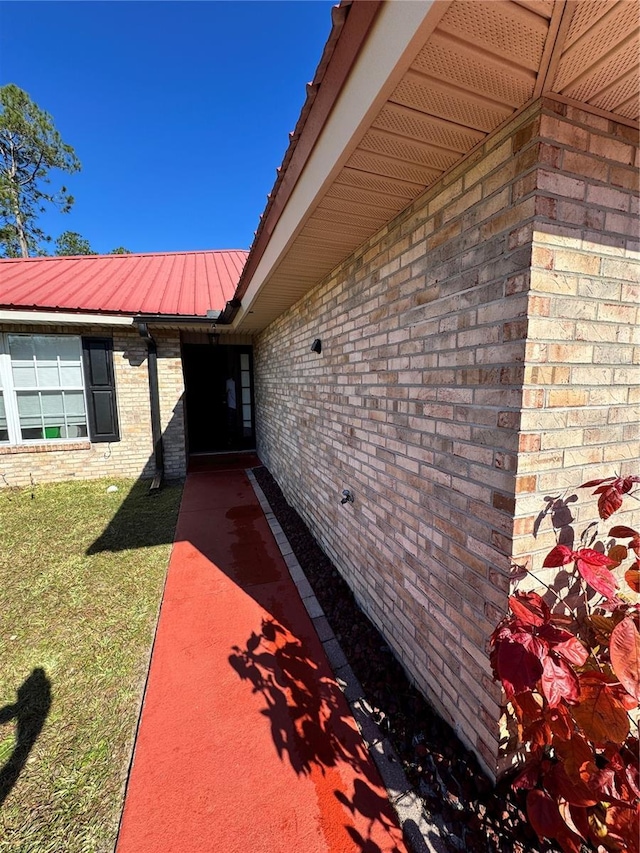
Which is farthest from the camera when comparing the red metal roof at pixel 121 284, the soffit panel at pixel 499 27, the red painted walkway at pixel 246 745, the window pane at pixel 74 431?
the window pane at pixel 74 431

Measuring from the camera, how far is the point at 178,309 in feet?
20.9

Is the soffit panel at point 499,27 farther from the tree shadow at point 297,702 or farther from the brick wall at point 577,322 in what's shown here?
the tree shadow at point 297,702

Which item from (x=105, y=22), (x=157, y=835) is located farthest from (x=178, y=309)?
(x=157, y=835)

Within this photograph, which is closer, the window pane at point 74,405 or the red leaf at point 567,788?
the red leaf at point 567,788

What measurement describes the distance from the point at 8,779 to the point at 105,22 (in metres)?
7.35

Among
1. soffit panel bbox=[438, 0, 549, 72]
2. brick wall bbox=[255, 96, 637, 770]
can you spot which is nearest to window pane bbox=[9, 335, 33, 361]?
brick wall bbox=[255, 96, 637, 770]

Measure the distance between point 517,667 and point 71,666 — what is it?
2.82 metres

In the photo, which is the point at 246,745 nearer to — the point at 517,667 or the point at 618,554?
the point at 517,667

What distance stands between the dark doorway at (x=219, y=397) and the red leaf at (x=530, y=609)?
321 inches

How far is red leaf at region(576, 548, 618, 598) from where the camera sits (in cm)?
120

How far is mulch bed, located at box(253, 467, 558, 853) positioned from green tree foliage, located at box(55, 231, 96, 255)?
27.6m

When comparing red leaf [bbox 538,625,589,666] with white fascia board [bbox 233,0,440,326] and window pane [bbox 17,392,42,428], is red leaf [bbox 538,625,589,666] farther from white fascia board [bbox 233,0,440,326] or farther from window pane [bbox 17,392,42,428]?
window pane [bbox 17,392,42,428]

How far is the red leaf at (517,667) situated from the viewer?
44.3 inches

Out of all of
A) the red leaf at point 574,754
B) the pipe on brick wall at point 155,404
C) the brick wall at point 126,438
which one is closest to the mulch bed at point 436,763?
the red leaf at point 574,754
